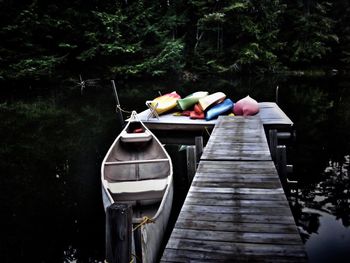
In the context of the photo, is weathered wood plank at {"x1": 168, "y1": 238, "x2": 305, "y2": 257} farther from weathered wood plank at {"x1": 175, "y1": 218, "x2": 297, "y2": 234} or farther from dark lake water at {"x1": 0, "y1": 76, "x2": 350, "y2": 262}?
dark lake water at {"x1": 0, "y1": 76, "x2": 350, "y2": 262}

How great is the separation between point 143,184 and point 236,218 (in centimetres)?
252

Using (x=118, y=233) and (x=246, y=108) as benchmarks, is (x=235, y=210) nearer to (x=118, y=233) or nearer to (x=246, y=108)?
(x=118, y=233)

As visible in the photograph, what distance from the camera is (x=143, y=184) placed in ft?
18.9

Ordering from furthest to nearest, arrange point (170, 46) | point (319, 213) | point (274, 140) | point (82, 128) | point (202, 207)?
point (170, 46)
point (82, 128)
point (274, 140)
point (319, 213)
point (202, 207)

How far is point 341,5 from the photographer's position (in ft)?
101

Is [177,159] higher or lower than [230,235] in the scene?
lower

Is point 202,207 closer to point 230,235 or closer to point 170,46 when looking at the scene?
point 230,235

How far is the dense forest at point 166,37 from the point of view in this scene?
24.4 meters

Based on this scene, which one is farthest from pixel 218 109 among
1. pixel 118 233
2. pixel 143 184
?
pixel 118 233

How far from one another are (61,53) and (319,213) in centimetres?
2576

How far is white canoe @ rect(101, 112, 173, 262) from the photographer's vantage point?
4094mm

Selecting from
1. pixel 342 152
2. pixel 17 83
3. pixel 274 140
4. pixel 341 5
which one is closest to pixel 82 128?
pixel 274 140

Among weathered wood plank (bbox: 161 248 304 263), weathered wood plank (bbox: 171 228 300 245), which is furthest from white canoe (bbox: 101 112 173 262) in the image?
weathered wood plank (bbox: 161 248 304 263)

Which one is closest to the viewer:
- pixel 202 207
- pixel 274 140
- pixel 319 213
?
pixel 202 207
